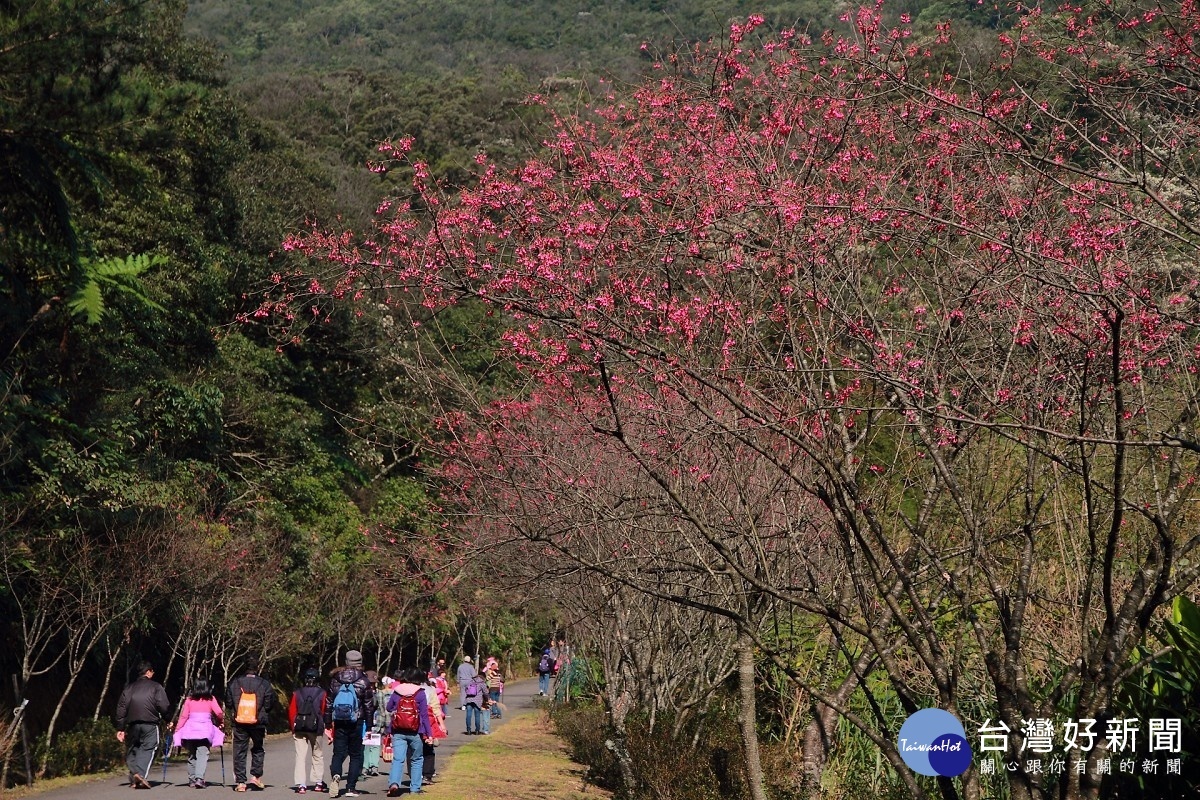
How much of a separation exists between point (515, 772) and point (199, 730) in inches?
198

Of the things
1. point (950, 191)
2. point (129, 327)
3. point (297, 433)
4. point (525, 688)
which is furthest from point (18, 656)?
point (525, 688)

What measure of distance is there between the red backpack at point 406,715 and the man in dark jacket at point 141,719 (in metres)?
2.77

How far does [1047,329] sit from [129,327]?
655 inches

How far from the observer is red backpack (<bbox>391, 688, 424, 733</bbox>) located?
46.5ft

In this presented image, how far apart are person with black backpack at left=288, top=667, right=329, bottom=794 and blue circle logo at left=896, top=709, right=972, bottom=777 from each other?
34.0 feet

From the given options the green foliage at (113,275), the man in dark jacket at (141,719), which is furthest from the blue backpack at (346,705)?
the green foliage at (113,275)

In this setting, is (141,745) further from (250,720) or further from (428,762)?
(428,762)

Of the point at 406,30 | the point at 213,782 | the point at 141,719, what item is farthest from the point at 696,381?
the point at 406,30

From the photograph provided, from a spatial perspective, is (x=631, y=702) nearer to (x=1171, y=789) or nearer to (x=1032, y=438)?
(x=1171, y=789)

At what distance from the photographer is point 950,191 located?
23.0 ft

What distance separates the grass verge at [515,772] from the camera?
1538 centimetres

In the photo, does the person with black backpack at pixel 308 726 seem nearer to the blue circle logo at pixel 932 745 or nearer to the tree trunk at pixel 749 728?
the tree trunk at pixel 749 728

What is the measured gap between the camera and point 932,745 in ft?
16.2

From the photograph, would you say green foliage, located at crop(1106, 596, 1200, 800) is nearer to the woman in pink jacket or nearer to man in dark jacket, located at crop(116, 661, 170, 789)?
the woman in pink jacket
